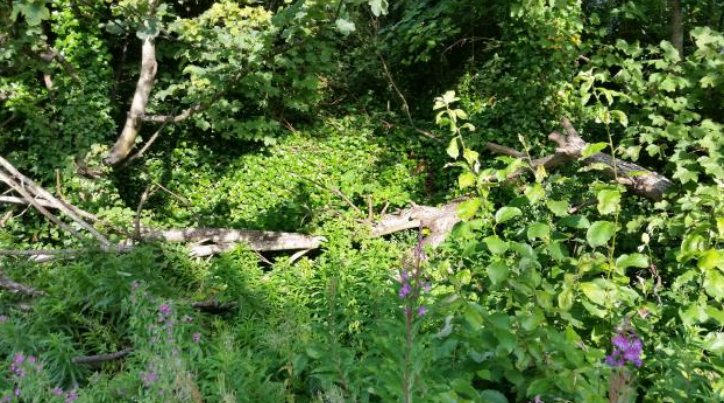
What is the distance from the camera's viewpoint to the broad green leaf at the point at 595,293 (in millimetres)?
1851

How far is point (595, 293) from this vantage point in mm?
1863

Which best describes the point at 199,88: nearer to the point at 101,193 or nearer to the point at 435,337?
the point at 101,193

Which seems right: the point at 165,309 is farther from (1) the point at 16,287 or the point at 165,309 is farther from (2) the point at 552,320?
(1) the point at 16,287

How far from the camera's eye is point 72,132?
5902 millimetres

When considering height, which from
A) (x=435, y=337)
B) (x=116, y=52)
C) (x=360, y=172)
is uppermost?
A: (x=116, y=52)

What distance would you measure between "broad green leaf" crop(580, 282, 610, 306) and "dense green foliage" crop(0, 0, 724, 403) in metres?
0.02

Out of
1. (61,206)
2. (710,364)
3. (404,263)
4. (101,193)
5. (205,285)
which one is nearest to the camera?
Result: (404,263)

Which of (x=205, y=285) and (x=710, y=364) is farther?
(x=205, y=285)

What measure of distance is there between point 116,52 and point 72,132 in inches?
57.4

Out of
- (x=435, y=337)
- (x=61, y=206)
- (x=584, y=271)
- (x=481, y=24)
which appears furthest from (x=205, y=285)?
(x=481, y=24)

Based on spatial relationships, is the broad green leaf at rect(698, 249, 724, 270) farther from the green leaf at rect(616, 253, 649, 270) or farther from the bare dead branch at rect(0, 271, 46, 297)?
the bare dead branch at rect(0, 271, 46, 297)

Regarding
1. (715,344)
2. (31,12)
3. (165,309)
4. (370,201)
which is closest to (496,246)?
(715,344)

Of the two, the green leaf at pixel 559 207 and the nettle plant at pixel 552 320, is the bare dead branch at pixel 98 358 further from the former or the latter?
the green leaf at pixel 559 207

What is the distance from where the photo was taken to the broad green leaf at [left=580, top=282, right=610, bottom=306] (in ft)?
6.07
